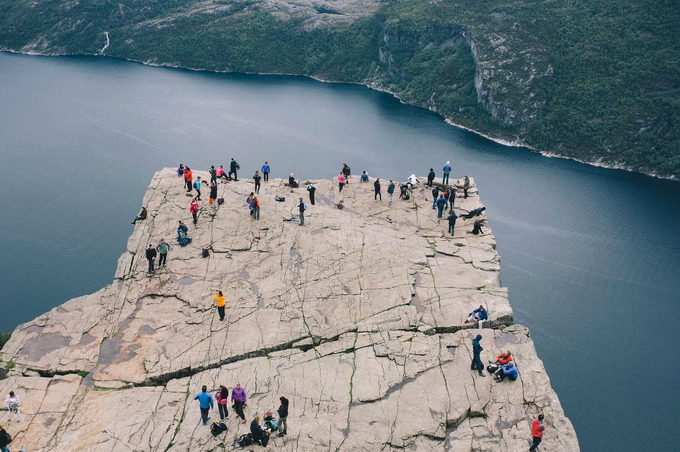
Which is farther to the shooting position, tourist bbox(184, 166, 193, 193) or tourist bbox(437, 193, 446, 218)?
tourist bbox(437, 193, 446, 218)

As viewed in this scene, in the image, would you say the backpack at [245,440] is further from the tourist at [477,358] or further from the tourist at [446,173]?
the tourist at [446,173]

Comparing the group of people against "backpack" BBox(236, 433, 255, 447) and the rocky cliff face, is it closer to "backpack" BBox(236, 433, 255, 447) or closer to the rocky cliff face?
"backpack" BBox(236, 433, 255, 447)

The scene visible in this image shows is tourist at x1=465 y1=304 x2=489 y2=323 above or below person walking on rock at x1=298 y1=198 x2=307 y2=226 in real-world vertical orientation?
below

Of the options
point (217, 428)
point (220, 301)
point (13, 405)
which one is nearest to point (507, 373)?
point (217, 428)

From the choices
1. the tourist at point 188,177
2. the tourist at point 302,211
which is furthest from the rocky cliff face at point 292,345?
the tourist at point 188,177

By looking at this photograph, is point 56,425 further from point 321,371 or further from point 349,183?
point 349,183

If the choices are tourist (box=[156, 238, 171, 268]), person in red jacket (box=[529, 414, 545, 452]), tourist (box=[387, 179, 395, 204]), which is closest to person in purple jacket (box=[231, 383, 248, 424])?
person in red jacket (box=[529, 414, 545, 452])
